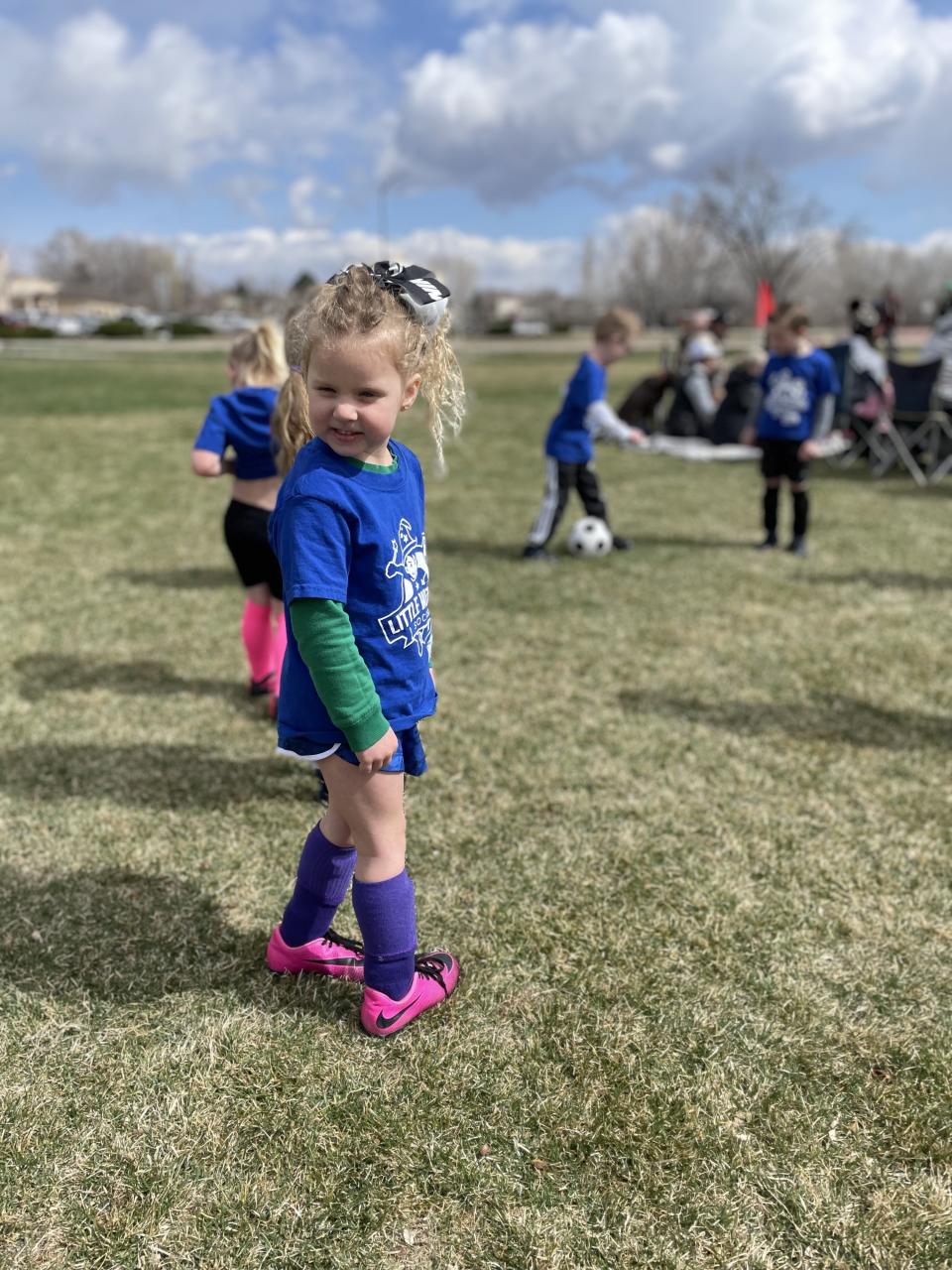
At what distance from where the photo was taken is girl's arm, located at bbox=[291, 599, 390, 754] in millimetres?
2184

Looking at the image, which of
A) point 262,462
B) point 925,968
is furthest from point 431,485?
point 925,968

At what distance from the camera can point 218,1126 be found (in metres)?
2.33

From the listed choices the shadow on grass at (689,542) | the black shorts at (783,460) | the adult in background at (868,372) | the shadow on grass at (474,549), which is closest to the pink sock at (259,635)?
the shadow on grass at (474,549)

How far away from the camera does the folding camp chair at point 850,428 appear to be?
12016mm

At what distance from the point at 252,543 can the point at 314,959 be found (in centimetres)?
224

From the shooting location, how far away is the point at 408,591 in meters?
2.39

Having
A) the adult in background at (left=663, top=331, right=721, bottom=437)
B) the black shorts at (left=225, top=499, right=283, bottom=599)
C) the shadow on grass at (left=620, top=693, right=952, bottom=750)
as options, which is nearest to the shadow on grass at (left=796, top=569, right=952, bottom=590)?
the shadow on grass at (left=620, top=693, right=952, bottom=750)

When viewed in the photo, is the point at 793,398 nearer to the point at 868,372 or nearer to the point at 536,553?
the point at 536,553

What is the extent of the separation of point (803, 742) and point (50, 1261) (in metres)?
3.64

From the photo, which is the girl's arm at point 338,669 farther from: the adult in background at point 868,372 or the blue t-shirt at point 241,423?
the adult in background at point 868,372

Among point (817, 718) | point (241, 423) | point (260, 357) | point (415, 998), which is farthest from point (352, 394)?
point (817, 718)

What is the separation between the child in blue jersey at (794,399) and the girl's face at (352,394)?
601cm

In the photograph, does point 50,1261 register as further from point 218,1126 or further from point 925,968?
point 925,968

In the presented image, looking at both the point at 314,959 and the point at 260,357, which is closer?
the point at 314,959
